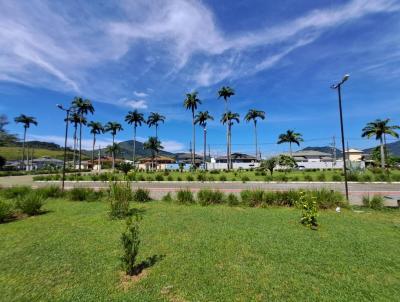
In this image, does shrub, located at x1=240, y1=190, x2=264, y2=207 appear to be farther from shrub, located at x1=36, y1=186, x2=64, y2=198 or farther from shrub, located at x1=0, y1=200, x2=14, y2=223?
shrub, located at x1=36, y1=186, x2=64, y2=198

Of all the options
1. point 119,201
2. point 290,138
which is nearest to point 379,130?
point 290,138

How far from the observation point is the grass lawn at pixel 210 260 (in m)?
4.09

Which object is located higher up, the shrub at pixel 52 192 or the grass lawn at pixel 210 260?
the shrub at pixel 52 192

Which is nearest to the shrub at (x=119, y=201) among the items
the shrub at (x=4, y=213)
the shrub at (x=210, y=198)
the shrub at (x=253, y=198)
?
the shrub at (x=4, y=213)

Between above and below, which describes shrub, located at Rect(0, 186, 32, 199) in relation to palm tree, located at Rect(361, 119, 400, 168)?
below

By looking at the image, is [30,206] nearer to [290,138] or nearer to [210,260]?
[210,260]

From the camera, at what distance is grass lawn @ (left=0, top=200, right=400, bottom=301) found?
409cm

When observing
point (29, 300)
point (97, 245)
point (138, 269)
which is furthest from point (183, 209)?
point (29, 300)

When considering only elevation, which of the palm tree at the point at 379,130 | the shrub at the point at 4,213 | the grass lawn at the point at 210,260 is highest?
the palm tree at the point at 379,130

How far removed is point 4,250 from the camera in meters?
6.14

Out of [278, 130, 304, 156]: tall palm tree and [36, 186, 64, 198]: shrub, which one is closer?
[36, 186, 64, 198]: shrub

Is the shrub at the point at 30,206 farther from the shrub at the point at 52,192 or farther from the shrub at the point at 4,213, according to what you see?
the shrub at the point at 52,192

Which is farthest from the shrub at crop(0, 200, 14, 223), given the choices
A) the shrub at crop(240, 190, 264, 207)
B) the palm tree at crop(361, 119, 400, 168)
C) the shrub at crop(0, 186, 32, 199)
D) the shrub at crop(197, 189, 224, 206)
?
the palm tree at crop(361, 119, 400, 168)

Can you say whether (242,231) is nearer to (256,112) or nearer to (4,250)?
(4,250)
